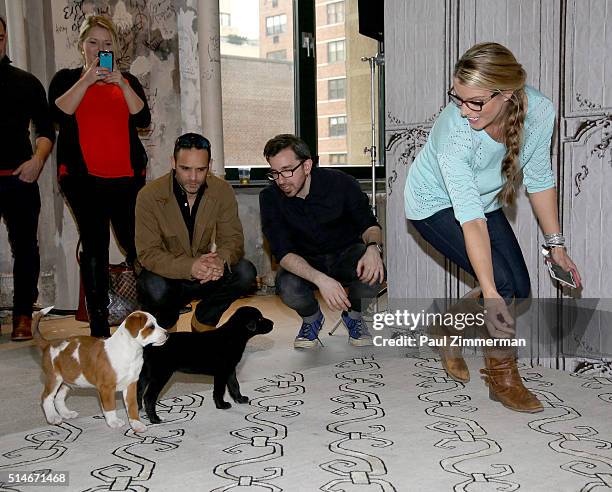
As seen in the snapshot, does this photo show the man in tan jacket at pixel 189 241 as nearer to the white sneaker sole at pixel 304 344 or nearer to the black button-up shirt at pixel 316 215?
the black button-up shirt at pixel 316 215

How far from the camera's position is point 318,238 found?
3111mm

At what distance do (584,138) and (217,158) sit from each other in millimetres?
2409

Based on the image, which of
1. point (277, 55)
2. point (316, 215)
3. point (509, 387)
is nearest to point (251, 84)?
point (277, 55)

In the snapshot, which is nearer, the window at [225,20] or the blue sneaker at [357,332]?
the blue sneaker at [357,332]

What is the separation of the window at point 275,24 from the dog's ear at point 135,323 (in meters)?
3.39

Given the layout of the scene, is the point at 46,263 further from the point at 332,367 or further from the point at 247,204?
the point at 332,367

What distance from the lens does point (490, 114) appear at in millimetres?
2002

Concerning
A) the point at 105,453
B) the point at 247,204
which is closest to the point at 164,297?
the point at 105,453

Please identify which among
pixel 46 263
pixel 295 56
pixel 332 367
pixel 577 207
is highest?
pixel 295 56

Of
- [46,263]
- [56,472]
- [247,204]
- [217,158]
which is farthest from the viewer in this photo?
[247,204]

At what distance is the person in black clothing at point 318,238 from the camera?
2918 mm

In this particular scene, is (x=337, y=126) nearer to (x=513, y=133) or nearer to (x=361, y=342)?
(x=361, y=342)

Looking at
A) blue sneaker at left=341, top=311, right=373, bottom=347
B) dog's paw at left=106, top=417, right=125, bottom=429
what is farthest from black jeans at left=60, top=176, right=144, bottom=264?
dog's paw at left=106, top=417, right=125, bottom=429

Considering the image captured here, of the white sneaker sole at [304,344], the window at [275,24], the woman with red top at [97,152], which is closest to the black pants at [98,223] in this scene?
the woman with red top at [97,152]
